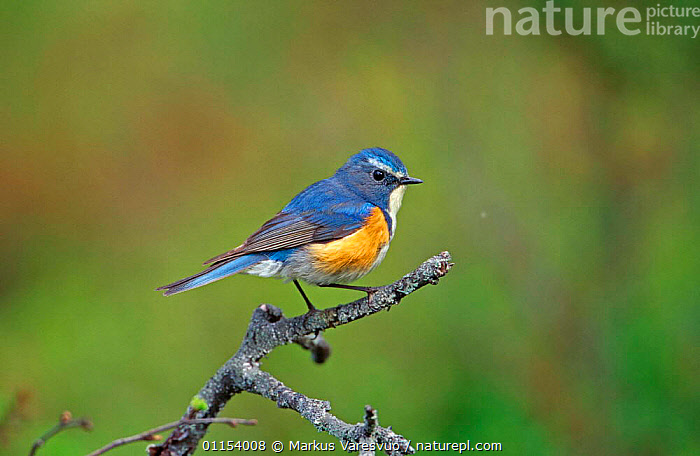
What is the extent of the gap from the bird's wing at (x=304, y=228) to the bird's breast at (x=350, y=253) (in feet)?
0.19

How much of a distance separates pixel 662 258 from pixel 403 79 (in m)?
2.59

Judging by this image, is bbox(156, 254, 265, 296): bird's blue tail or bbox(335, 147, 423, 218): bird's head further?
bbox(335, 147, 423, 218): bird's head

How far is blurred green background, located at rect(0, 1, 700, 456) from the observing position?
442cm

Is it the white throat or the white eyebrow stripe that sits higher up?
the white eyebrow stripe

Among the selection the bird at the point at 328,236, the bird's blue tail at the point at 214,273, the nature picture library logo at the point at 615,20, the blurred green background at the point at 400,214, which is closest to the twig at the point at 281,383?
the bird's blue tail at the point at 214,273

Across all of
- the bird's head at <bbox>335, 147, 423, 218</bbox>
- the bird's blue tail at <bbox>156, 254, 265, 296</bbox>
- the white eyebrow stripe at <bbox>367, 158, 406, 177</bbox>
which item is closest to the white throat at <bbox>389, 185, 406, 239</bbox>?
the bird's head at <bbox>335, 147, 423, 218</bbox>

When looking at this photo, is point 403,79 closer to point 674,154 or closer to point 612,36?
point 612,36

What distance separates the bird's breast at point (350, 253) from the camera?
11.5ft

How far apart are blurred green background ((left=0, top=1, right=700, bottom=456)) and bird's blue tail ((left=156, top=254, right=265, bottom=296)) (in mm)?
1218

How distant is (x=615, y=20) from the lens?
5031mm

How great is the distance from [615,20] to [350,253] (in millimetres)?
2856

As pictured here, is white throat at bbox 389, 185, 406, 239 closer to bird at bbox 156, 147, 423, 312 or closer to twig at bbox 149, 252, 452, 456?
bird at bbox 156, 147, 423, 312

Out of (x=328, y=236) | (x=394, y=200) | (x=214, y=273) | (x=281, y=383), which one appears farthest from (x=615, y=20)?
(x=281, y=383)

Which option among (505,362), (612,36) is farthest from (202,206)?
(612,36)
